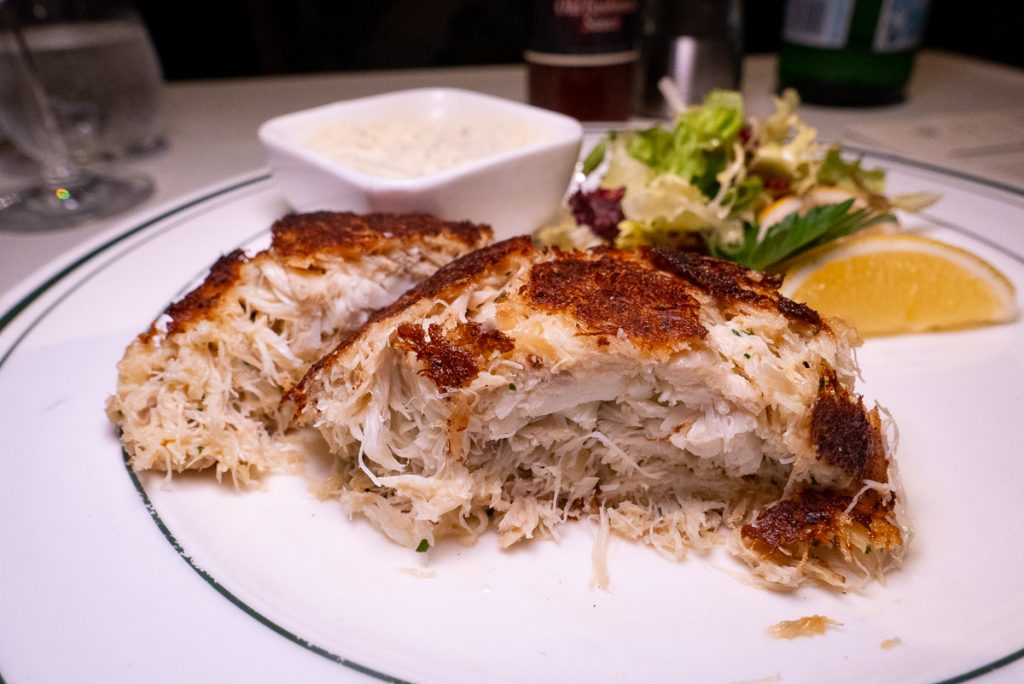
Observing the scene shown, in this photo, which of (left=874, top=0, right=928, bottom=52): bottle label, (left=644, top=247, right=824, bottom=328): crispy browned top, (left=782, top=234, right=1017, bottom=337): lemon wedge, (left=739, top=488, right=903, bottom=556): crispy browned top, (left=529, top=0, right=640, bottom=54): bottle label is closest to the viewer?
(left=739, top=488, right=903, bottom=556): crispy browned top

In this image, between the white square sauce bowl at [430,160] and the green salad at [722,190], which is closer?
the white square sauce bowl at [430,160]

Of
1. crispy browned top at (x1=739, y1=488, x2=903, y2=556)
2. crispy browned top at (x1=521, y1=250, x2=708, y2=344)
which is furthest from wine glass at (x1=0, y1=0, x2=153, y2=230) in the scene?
crispy browned top at (x1=739, y1=488, x2=903, y2=556)

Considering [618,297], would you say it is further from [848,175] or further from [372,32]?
[372,32]

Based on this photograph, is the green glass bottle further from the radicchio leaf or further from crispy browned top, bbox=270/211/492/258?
crispy browned top, bbox=270/211/492/258

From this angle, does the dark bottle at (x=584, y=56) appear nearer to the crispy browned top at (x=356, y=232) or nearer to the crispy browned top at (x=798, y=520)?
the crispy browned top at (x=356, y=232)

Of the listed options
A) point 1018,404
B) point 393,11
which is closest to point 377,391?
point 1018,404

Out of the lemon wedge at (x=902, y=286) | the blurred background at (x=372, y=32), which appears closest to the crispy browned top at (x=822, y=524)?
the lemon wedge at (x=902, y=286)

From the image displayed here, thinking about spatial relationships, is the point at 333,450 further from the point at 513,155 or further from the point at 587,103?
the point at 587,103
